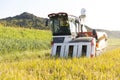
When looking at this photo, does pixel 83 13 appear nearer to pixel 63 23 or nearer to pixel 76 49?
pixel 63 23

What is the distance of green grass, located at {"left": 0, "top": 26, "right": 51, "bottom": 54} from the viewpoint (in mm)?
25025

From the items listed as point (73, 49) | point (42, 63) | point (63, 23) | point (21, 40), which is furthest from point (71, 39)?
point (21, 40)

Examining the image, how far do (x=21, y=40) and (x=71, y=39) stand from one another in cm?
1216

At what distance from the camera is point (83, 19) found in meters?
18.9

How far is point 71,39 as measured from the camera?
16.6m

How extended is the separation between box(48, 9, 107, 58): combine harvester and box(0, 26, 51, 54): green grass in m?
7.93

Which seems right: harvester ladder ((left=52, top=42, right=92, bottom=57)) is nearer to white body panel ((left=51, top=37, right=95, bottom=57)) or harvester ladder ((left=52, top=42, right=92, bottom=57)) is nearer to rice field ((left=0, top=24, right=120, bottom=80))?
white body panel ((left=51, top=37, right=95, bottom=57))

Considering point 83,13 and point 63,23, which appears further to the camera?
point 83,13

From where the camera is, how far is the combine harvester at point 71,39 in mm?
15367

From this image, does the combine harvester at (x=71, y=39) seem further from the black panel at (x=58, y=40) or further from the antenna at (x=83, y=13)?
the antenna at (x=83, y=13)

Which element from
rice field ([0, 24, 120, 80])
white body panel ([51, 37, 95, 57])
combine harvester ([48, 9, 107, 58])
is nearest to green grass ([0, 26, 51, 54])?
rice field ([0, 24, 120, 80])

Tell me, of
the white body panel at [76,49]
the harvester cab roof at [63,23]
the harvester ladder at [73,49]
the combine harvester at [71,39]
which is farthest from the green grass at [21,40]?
the white body panel at [76,49]

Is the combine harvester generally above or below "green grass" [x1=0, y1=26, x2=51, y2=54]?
above

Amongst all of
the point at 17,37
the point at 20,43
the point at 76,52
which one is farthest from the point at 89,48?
the point at 17,37
